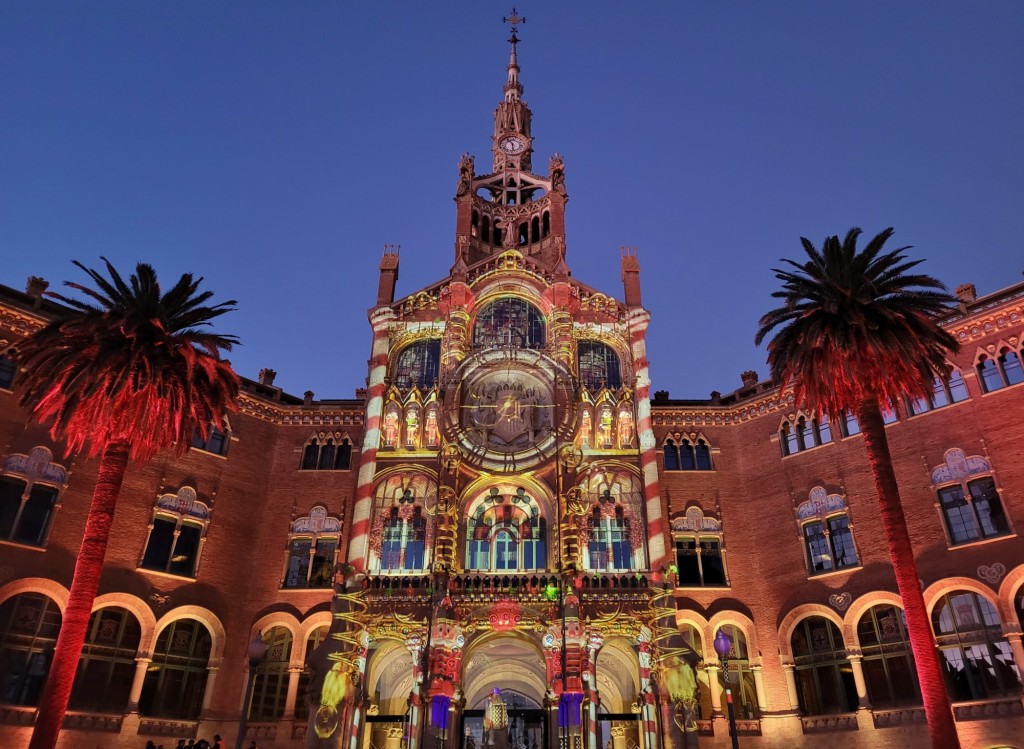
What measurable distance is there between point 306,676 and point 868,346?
26583 millimetres

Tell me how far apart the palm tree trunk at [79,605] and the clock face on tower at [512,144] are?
3366 centimetres

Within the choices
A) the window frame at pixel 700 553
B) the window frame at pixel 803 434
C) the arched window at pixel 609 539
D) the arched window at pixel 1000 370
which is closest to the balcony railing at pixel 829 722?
the window frame at pixel 700 553

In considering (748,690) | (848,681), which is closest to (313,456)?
(748,690)

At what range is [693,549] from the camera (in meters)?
36.1

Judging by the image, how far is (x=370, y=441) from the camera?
3634 centimetres

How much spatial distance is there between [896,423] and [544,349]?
1639 cm

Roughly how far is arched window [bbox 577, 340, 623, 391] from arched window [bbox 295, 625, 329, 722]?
55.9 feet

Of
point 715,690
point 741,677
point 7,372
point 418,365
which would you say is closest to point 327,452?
point 418,365

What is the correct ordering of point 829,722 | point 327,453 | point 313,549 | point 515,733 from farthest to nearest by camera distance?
point 327,453
point 313,549
point 515,733
point 829,722

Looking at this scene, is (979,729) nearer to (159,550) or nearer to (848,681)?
(848,681)

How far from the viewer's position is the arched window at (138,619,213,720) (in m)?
31.4

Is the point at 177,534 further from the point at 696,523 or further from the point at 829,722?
the point at 829,722

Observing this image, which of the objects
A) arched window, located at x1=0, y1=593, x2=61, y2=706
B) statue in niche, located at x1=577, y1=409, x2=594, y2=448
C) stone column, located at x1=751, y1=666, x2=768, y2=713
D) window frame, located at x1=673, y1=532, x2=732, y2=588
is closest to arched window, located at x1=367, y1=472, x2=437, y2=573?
statue in niche, located at x1=577, y1=409, x2=594, y2=448

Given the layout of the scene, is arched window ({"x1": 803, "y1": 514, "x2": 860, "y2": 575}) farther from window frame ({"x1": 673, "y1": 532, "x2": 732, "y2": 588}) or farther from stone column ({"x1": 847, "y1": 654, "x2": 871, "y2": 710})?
window frame ({"x1": 673, "y1": 532, "x2": 732, "y2": 588})
